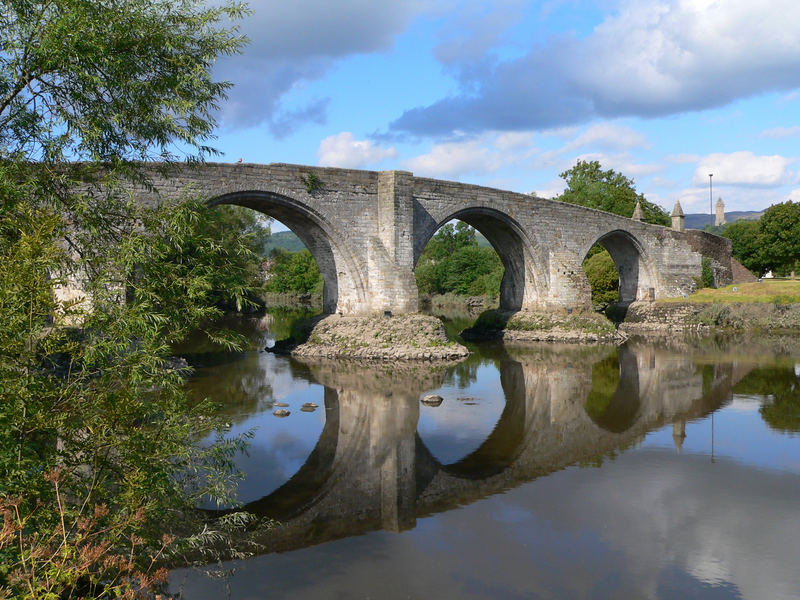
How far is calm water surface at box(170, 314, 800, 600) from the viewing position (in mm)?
6746

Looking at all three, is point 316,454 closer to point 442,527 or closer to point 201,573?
point 442,527

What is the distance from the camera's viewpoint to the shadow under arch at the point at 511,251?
90.0 feet

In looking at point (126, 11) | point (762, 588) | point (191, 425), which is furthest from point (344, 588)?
point (126, 11)

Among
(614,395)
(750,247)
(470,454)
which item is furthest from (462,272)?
(470,454)

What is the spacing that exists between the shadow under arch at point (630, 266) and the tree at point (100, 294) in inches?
1131

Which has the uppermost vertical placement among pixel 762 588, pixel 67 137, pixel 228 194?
pixel 228 194

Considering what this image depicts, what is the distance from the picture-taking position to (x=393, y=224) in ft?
74.2

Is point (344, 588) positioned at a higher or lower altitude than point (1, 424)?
lower

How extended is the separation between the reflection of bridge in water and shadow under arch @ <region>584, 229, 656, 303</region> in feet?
42.8

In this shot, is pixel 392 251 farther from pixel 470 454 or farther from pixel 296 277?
pixel 296 277

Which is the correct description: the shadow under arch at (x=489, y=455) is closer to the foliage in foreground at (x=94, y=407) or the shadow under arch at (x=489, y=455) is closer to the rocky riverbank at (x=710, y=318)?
the foliage in foreground at (x=94, y=407)

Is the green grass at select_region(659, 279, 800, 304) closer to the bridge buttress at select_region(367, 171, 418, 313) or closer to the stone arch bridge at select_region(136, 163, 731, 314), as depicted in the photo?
the stone arch bridge at select_region(136, 163, 731, 314)

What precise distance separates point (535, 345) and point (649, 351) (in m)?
4.26

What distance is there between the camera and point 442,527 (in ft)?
26.6
